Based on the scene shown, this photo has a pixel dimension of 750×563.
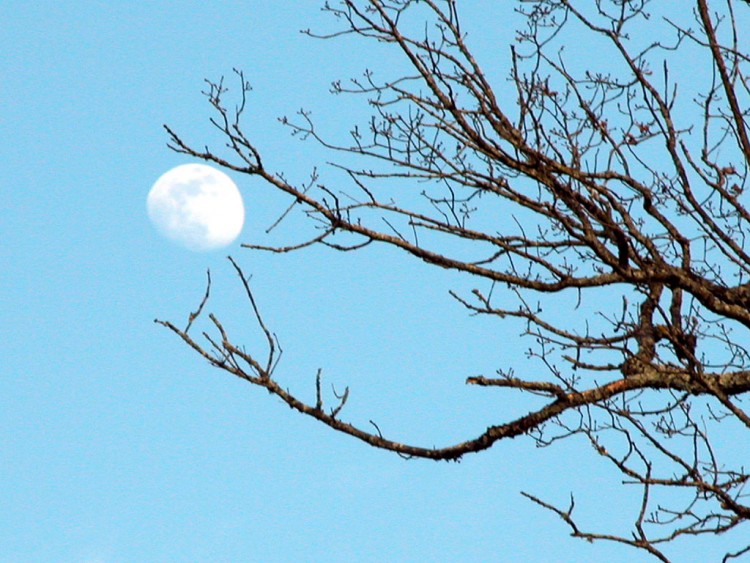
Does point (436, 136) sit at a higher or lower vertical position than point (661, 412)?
higher

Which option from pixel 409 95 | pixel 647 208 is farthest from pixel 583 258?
pixel 409 95

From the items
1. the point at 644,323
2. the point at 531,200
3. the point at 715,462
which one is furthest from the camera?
the point at 644,323

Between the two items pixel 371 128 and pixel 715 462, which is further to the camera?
pixel 371 128

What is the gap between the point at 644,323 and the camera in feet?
22.3

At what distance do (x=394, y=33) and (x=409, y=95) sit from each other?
14.1 inches

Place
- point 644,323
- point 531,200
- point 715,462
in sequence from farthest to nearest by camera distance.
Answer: point 644,323
point 531,200
point 715,462

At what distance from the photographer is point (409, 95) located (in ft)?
19.5

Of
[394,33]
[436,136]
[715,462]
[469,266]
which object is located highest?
[394,33]

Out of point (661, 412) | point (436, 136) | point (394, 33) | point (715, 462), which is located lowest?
point (715, 462)

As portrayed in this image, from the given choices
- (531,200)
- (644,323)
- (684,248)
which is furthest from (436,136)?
(644,323)

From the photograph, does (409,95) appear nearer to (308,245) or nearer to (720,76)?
(308,245)

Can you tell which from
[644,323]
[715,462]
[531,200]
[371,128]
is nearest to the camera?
[715,462]

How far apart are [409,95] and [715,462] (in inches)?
102

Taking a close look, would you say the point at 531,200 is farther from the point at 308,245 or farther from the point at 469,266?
the point at 308,245
